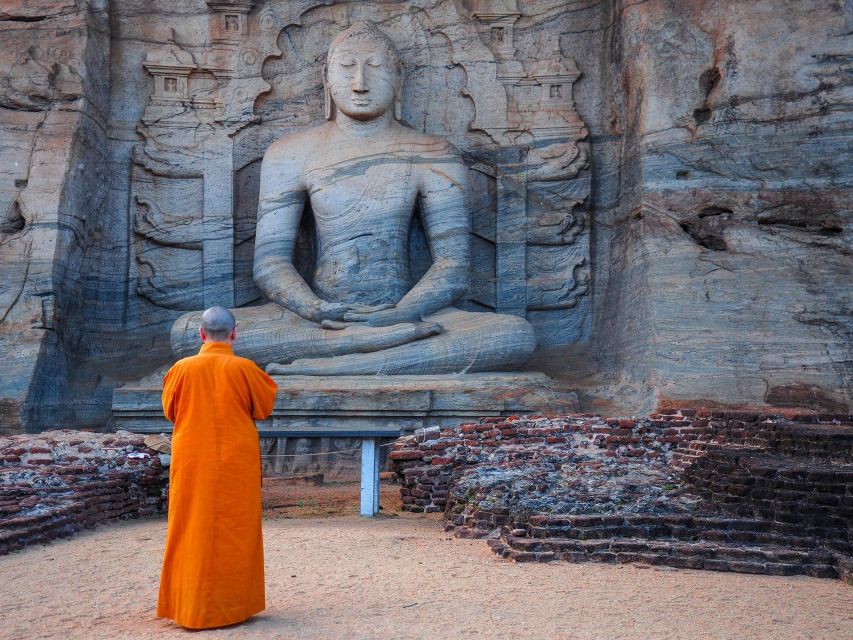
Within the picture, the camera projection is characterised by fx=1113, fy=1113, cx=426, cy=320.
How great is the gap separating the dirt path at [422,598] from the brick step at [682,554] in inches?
3.7

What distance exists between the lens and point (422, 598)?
5.05m

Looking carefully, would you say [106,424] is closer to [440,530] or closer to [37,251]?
[37,251]

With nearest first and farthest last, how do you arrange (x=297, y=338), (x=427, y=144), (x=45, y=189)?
(x=297, y=338), (x=45, y=189), (x=427, y=144)

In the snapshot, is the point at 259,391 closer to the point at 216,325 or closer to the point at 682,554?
the point at 216,325

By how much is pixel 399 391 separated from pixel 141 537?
10.5 ft

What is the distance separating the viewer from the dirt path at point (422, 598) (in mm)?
4520

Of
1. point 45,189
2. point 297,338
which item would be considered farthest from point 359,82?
point 45,189

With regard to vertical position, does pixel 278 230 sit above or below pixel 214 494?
above

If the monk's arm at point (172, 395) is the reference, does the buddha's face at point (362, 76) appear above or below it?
above

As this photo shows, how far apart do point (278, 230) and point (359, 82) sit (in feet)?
5.44

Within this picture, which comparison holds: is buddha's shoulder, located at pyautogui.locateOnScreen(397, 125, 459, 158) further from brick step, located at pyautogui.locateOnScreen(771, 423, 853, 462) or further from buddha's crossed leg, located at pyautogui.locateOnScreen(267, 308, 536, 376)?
brick step, located at pyautogui.locateOnScreen(771, 423, 853, 462)

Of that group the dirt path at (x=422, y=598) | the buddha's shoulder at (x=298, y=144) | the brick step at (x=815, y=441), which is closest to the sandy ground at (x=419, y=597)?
the dirt path at (x=422, y=598)

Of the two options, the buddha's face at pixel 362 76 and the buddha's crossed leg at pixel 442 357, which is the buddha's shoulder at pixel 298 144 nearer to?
the buddha's face at pixel 362 76

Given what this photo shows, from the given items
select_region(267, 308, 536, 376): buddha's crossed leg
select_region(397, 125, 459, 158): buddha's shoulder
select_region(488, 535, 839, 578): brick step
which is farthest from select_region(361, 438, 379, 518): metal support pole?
select_region(397, 125, 459, 158): buddha's shoulder
